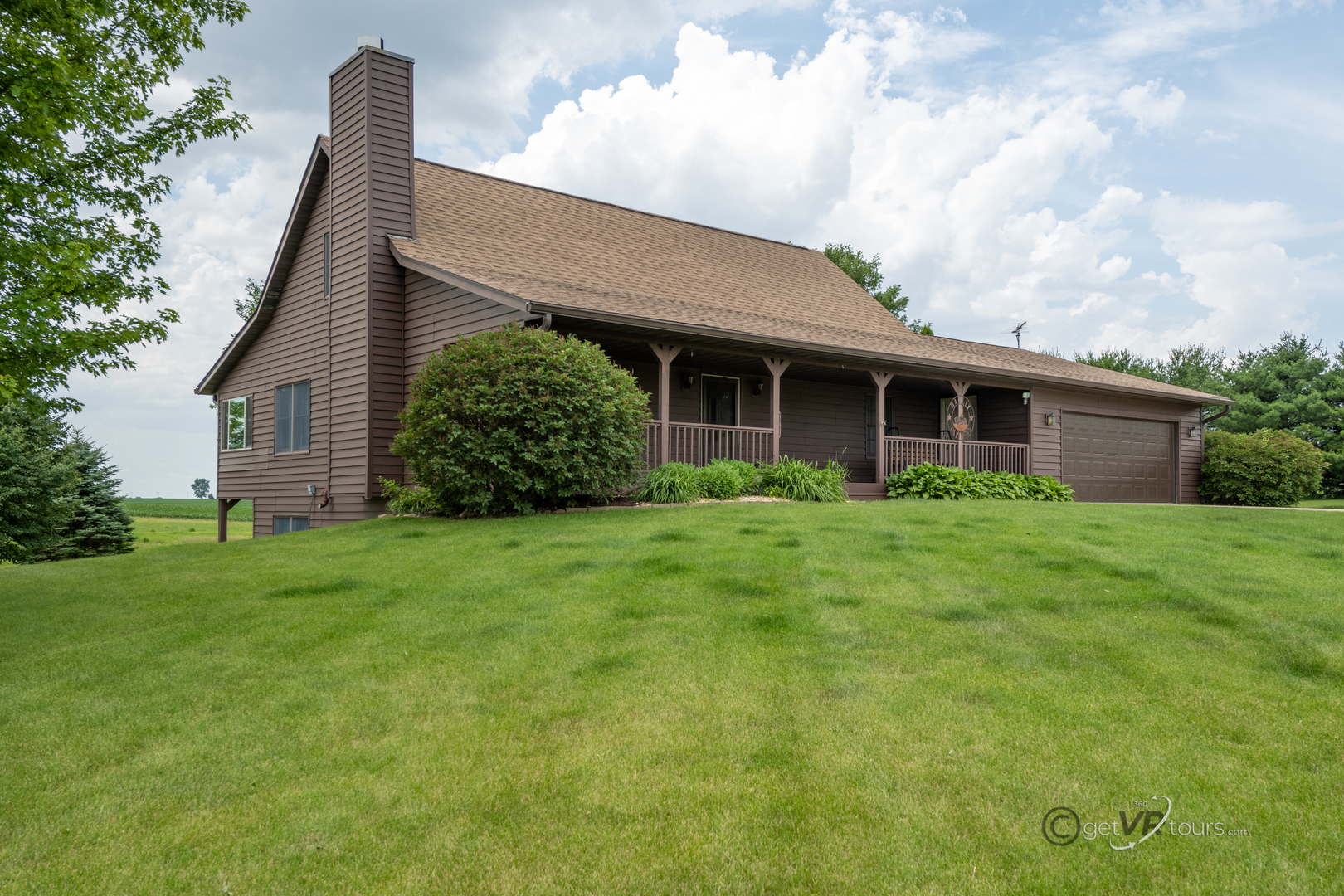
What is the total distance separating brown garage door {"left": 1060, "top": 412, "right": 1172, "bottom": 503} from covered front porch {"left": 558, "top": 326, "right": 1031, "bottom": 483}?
61.4 inches

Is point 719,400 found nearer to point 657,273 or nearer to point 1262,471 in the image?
point 657,273

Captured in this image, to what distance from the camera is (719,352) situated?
44.3ft

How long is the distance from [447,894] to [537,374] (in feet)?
25.5

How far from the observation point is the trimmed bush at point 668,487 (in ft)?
37.8

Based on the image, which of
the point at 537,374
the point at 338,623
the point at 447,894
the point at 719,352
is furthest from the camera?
the point at 719,352

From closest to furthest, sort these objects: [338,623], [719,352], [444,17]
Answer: [338,623] < [444,17] < [719,352]

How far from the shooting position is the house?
509 inches

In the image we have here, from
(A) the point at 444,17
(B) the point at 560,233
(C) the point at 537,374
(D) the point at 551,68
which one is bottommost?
(C) the point at 537,374

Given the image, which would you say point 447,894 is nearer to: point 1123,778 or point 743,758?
point 743,758

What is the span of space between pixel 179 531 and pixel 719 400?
2334 centimetres

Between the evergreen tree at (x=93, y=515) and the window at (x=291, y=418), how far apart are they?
628cm

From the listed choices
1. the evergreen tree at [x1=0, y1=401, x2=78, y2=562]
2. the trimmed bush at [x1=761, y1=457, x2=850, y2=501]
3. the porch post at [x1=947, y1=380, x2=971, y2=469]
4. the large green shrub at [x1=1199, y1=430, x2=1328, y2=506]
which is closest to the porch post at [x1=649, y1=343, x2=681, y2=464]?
the trimmed bush at [x1=761, y1=457, x2=850, y2=501]

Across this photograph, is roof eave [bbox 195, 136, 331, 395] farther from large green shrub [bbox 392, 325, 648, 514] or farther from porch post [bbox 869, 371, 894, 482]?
porch post [bbox 869, 371, 894, 482]

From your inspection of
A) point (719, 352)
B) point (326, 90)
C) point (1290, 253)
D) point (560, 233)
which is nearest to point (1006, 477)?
point (719, 352)
